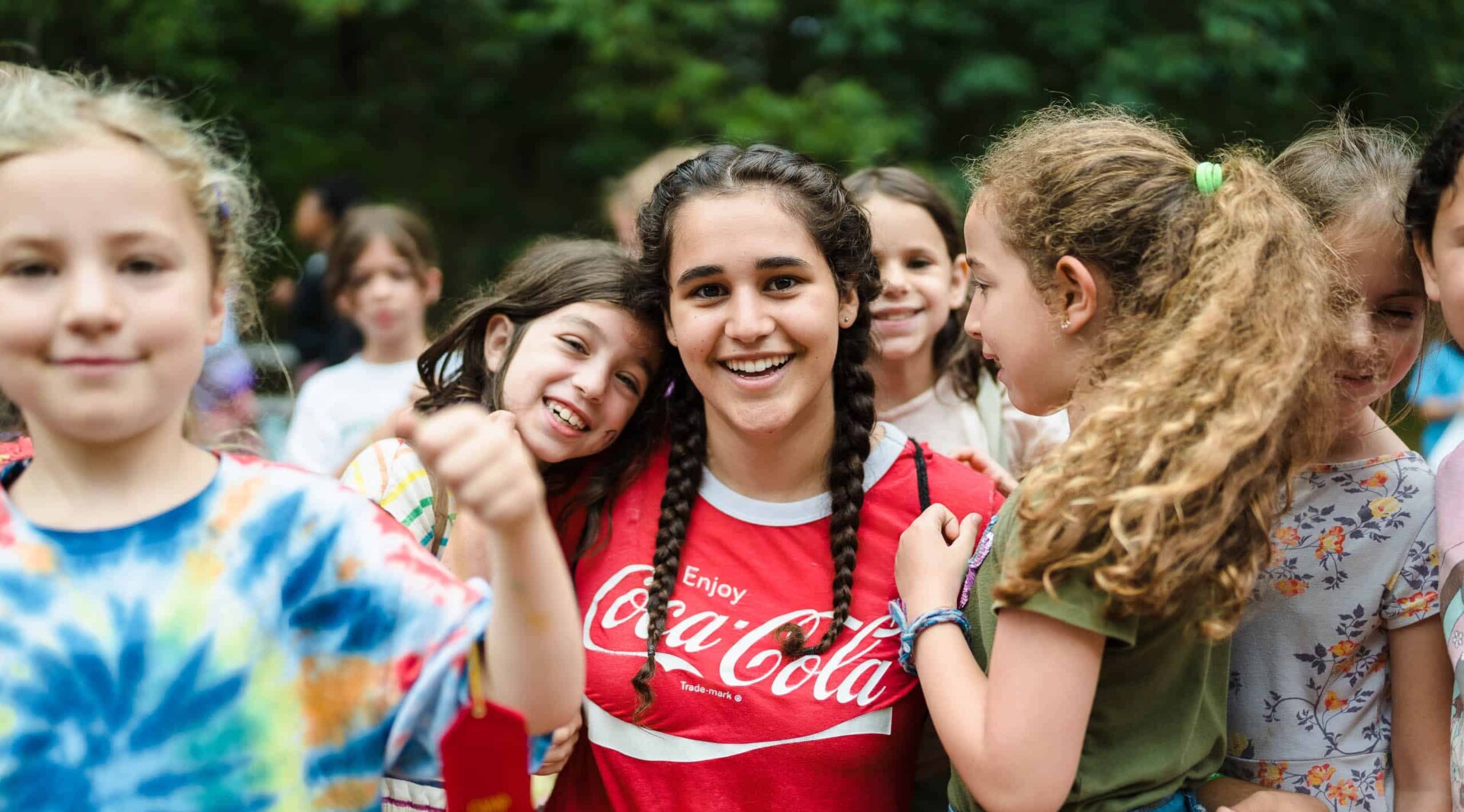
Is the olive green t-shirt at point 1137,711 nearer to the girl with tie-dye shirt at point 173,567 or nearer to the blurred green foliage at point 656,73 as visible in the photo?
the girl with tie-dye shirt at point 173,567

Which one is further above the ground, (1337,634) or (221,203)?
(221,203)

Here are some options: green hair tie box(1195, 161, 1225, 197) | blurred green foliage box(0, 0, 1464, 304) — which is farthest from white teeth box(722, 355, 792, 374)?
blurred green foliage box(0, 0, 1464, 304)

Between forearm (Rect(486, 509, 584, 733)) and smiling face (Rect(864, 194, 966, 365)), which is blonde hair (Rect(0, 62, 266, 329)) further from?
smiling face (Rect(864, 194, 966, 365))

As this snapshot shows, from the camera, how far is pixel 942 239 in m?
3.67

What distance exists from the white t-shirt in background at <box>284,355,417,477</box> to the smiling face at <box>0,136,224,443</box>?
10.9 feet

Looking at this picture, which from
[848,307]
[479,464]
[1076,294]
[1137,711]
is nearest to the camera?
[479,464]

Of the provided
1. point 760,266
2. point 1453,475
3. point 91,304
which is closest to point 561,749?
point 760,266

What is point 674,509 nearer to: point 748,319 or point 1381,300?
point 748,319

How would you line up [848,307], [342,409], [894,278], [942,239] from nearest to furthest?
[848,307], [894,278], [942,239], [342,409]

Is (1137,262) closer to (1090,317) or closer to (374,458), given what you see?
(1090,317)

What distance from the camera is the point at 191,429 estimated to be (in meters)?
1.76

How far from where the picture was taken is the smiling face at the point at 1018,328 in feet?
6.99

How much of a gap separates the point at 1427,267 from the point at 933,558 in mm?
995

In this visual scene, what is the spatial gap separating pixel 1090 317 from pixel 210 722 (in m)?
1.48
